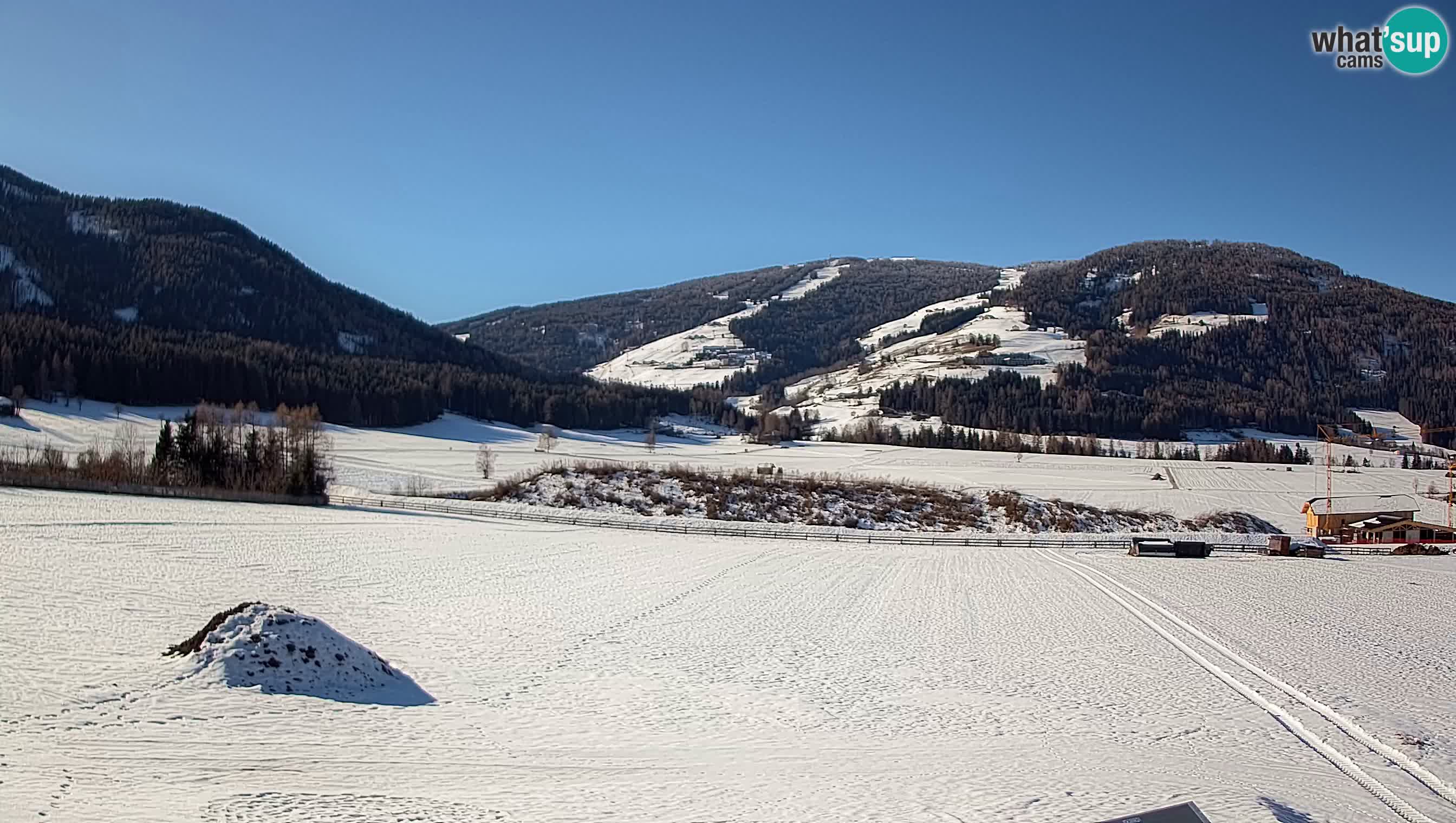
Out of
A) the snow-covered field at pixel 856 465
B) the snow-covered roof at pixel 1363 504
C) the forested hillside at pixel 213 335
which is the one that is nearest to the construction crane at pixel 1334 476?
the snow-covered roof at pixel 1363 504

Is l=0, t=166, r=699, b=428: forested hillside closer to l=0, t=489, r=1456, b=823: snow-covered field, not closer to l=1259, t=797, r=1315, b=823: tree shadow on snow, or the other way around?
l=0, t=489, r=1456, b=823: snow-covered field

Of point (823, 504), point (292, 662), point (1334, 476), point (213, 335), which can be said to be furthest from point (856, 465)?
point (213, 335)

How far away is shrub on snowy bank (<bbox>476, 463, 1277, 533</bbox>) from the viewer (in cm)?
5859

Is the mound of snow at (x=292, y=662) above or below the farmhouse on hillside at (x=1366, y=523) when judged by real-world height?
above

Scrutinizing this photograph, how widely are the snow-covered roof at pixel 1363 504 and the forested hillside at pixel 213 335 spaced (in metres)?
102

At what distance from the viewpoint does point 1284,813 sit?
989 centimetres

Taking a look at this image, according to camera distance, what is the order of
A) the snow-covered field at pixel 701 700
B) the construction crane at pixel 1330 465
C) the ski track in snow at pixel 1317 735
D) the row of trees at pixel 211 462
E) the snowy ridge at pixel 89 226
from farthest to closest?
the snowy ridge at pixel 89 226 → the construction crane at pixel 1330 465 → the row of trees at pixel 211 462 → the ski track in snow at pixel 1317 735 → the snow-covered field at pixel 701 700

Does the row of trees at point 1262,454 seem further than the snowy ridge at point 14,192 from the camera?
No

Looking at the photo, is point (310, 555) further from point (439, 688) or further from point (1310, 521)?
point (1310, 521)

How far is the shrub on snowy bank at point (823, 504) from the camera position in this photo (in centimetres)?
5859

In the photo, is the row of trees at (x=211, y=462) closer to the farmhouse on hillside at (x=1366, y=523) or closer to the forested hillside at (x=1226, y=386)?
the farmhouse on hillside at (x=1366, y=523)

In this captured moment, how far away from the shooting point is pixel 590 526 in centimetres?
4881

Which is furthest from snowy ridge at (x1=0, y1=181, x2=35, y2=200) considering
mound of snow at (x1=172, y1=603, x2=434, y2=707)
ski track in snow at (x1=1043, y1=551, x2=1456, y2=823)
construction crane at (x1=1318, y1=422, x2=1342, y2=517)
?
construction crane at (x1=1318, y1=422, x2=1342, y2=517)

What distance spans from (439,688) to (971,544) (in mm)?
37698
